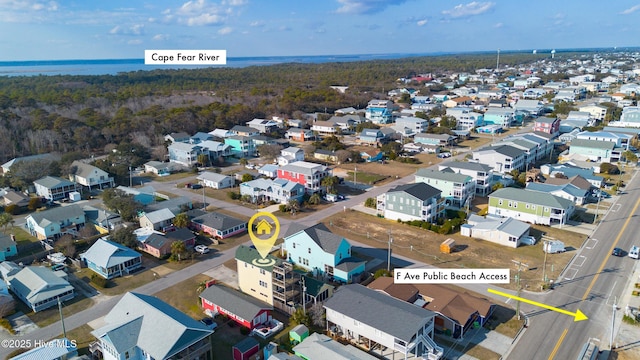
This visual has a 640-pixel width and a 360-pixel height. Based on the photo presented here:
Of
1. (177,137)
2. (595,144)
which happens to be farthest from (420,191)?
(177,137)

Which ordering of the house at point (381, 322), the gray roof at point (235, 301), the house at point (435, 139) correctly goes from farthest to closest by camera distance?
the house at point (435, 139) < the gray roof at point (235, 301) < the house at point (381, 322)

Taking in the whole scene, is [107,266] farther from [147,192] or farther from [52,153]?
[52,153]

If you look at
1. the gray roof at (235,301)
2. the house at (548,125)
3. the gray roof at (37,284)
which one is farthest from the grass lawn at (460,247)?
the house at (548,125)

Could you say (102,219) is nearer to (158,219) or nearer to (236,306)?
(158,219)

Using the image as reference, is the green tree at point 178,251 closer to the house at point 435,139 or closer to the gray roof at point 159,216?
the gray roof at point 159,216

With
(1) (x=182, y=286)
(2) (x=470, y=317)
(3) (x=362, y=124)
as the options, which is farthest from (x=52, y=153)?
(2) (x=470, y=317)
